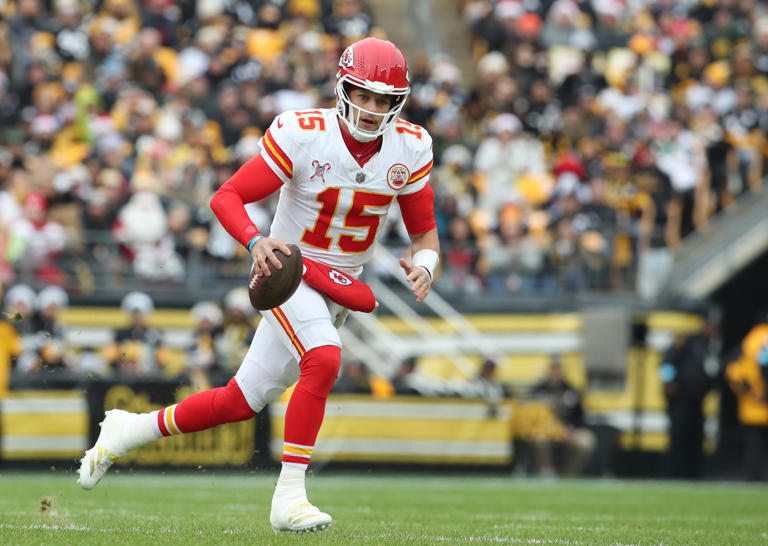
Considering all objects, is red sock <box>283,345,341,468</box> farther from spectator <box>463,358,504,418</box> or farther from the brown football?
spectator <box>463,358,504,418</box>

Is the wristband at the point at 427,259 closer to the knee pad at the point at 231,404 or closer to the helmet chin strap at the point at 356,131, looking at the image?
the helmet chin strap at the point at 356,131

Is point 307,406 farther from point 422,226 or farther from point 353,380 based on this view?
point 353,380

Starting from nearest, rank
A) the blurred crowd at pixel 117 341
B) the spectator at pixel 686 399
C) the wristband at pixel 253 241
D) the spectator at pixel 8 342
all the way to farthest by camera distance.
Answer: the wristband at pixel 253 241, the blurred crowd at pixel 117 341, the spectator at pixel 8 342, the spectator at pixel 686 399

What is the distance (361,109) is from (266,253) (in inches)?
31.7

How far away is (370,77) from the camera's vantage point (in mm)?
5973

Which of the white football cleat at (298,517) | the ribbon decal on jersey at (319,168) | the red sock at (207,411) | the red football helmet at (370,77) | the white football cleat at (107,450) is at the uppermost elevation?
the red football helmet at (370,77)

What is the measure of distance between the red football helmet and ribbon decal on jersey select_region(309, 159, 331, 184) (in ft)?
0.61

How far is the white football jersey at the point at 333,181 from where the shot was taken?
605cm

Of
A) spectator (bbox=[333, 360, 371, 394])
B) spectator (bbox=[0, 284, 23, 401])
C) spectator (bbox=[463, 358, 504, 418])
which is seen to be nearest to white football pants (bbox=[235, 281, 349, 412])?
spectator (bbox=[333, 360, 371, 394])

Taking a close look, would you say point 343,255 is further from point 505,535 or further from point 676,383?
point 676,383

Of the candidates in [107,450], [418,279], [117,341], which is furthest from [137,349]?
[418,279]

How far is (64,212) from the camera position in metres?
14.7

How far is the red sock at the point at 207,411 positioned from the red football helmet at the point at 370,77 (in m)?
1.31

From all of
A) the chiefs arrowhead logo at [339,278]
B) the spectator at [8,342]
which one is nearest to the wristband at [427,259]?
the chiefs arrowhead logo at [339,278]
